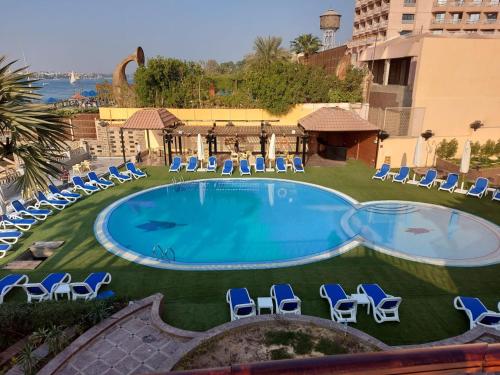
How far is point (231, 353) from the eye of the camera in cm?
605

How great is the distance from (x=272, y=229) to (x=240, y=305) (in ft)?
20.8

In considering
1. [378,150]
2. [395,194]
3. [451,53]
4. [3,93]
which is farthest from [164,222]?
[451,53]

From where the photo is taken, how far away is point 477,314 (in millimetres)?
7883

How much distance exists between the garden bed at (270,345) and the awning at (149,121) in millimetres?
16415

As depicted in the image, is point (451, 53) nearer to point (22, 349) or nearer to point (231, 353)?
point (231, 353)

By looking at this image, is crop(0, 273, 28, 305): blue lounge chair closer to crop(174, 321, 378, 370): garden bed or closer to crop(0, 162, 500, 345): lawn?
crop(0, 162, 500, 345): lawn

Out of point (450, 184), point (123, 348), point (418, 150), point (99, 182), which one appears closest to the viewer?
point (123, 348)

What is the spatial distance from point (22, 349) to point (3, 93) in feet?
15.7

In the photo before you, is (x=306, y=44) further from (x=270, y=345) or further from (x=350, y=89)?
(x=270, y=345)

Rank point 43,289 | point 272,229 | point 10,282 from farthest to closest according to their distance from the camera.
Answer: point 272,229, point 10,282, point 43,289

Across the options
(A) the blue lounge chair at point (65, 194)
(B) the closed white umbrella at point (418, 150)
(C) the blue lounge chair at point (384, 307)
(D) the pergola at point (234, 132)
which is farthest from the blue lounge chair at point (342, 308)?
(D) the pergola at point (234, 132)

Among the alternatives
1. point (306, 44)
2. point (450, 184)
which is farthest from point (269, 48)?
point (450, 184)

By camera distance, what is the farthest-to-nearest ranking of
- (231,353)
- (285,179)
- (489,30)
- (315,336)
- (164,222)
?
(489,30)
(285,179)
(164,222)
(315,336)
(231,353)

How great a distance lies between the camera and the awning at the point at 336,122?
20.5 metres
